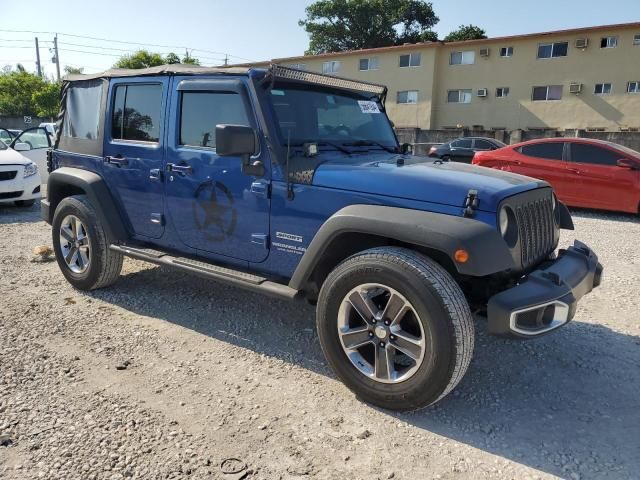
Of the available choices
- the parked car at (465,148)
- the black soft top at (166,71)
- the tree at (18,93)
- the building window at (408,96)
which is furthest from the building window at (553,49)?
the tree at (18,93)

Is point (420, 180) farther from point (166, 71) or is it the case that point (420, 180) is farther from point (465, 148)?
point (465, 148)

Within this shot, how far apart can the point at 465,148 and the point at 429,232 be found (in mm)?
15814

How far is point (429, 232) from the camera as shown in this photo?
282cm

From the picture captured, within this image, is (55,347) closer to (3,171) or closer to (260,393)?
(260,393)

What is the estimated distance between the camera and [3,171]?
351 inches

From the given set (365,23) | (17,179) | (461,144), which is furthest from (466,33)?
(17,179)

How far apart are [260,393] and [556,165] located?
324 inches

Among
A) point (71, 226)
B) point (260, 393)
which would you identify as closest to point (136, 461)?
point (260, 393)

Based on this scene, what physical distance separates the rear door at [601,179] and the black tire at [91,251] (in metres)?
8.05

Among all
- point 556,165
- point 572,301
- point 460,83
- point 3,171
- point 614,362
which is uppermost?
point 460,83

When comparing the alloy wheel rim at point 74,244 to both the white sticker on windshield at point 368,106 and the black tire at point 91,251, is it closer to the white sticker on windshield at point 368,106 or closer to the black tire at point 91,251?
the black tire at point 91,251

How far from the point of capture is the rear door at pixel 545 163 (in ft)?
31.3

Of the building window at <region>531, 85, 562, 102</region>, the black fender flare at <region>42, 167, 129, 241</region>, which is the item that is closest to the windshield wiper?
the black fender flare at <region>42, 167, 129, 241</region>

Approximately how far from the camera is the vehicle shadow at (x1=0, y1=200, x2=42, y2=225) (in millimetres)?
8577
